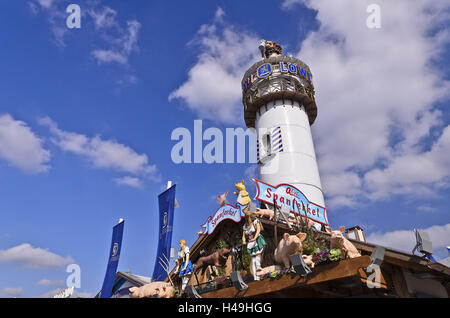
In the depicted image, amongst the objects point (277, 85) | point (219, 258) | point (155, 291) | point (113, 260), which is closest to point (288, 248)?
point (219, 258)

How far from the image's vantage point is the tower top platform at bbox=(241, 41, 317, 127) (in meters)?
27.4

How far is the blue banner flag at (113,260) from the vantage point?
22356 mm

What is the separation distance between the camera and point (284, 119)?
26359 mm

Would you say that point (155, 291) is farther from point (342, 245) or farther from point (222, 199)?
point (342, 245)

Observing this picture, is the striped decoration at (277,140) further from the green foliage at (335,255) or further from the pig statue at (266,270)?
the green foliage at (335,255)

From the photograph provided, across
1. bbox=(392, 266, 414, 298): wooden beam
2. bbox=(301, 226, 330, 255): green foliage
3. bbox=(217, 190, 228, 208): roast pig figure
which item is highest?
bbox=(217, 190, 228, 208): roast pig figure

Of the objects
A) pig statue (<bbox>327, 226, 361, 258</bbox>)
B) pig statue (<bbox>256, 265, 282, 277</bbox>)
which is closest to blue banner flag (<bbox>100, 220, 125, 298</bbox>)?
pig statue (<bbox>256, 265, 282, 277</bbox>)

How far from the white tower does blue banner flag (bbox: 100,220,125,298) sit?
464 inches

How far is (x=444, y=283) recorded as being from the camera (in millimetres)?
10648

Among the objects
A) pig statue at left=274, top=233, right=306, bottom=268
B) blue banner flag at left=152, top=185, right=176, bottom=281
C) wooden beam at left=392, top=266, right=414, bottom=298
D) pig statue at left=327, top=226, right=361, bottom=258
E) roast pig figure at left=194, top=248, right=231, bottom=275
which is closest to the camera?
pig statue at left=327, top=226, right=361, bottom=258

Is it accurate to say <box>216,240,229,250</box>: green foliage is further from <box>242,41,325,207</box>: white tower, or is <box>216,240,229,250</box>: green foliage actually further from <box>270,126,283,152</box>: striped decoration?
<box>270,126,283,152</box>: striped decoration
